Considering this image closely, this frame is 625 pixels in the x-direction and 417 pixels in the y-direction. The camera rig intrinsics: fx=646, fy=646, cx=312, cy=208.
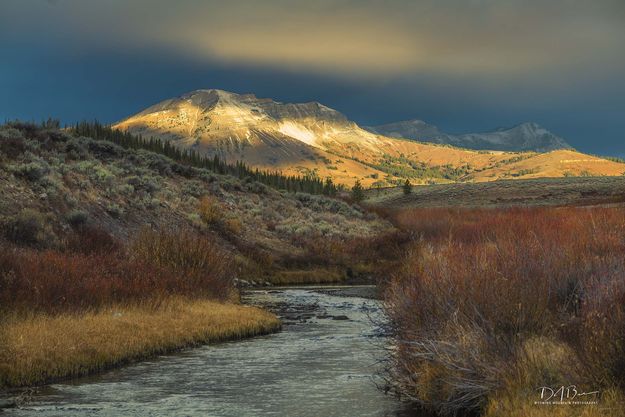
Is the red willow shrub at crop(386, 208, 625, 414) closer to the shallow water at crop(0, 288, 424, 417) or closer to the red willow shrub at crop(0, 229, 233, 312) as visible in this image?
the shallow water at crop(0, 288, 424, 417)

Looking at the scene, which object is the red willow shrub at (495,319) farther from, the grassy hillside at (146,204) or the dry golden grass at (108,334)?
the grassy hillside at (146,204)

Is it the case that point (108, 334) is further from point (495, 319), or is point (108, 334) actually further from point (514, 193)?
point (514, 193)

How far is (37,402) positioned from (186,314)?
10.3 m

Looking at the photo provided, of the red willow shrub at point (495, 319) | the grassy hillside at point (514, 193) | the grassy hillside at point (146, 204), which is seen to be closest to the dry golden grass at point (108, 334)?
the red willow shrub at point (495, 319)

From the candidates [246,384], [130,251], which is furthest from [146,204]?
[246,384]

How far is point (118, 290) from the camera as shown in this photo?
924 inches

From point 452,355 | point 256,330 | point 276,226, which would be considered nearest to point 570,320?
point 452,355

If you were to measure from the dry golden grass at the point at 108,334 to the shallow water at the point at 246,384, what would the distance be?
0.64 metres

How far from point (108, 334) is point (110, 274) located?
4.92 m

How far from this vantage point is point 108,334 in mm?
20031

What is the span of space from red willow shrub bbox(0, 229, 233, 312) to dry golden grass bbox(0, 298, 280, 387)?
62 centimetres

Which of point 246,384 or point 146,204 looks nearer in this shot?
point 246,384

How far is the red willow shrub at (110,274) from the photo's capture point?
Answer: 782 inches

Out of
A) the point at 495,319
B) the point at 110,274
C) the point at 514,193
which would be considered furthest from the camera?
the point at 514,193
